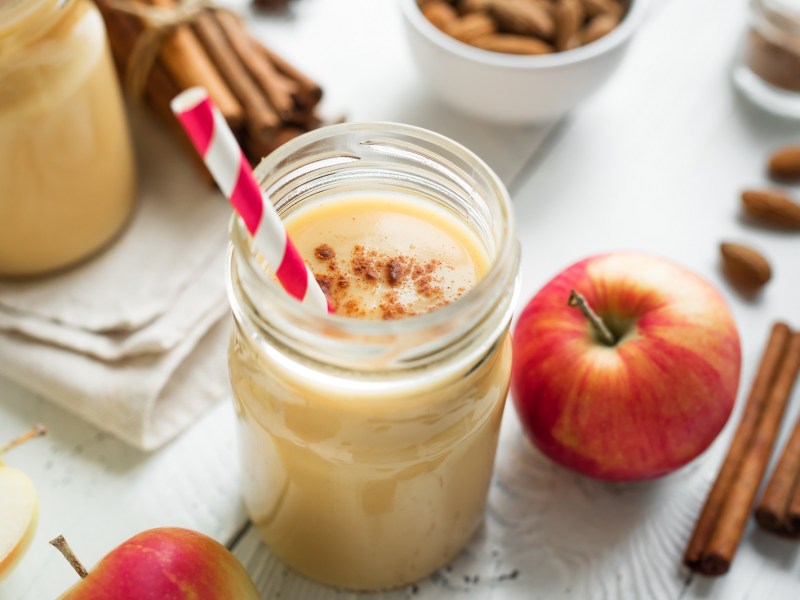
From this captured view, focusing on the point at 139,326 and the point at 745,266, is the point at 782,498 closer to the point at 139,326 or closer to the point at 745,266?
the point at 745,266

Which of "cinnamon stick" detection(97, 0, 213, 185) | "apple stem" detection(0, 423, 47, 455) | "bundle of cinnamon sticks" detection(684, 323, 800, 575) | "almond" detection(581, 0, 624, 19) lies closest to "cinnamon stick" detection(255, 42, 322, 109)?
"cinnamon stick" detection(97, 0, 213, 185)

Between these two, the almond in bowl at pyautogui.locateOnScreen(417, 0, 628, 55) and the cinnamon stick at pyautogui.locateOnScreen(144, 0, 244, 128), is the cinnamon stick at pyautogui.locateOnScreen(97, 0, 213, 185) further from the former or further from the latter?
the almond in bowl at pyautogui.locateOnScreen(417, 0, 628, 55)

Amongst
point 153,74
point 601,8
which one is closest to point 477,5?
point 601,8

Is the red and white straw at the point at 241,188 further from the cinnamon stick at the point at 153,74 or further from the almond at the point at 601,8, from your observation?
the almond at the point at 601,8

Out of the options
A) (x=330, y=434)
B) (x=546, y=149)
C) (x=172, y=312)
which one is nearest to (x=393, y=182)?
(x=330, y=434)

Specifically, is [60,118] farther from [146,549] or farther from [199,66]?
[146,549]

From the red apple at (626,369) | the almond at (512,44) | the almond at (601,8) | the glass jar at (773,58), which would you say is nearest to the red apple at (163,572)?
the red apple at (626,369)

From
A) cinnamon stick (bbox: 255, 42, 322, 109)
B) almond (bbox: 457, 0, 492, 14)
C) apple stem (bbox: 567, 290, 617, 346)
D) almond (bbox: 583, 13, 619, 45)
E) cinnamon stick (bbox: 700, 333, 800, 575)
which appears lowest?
cinnamon stick (bbox: 700, 333, 800, 575)
